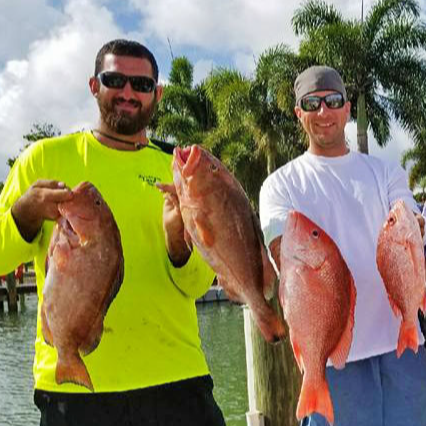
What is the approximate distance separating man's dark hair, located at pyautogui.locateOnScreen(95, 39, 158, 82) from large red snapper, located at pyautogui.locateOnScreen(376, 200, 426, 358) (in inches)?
48.1

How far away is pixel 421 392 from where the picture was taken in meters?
3.45

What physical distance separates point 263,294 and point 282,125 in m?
32.9

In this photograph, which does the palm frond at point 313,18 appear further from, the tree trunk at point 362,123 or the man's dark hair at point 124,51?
the man's dark hair at point 124,51

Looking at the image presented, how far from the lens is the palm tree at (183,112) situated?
4197 centimetres

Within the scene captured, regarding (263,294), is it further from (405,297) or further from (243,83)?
(243,83)

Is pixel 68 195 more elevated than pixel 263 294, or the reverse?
pixel 68 195

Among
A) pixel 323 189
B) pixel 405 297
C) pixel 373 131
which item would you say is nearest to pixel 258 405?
pixel 323 189

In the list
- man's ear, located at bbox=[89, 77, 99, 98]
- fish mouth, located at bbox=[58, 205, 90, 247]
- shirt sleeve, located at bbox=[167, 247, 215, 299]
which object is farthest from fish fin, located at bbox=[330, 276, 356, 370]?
man's ear, located at bbox=[89, 77, 99, 98]

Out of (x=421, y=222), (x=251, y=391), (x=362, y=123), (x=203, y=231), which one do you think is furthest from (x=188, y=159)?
(x=362, y=123)

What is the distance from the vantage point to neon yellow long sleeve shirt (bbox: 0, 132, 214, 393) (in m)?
3.03

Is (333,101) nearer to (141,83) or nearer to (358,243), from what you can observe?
(358,243)

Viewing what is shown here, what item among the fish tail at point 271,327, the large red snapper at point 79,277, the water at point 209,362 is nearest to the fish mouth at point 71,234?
the large red snapper at point 79,277

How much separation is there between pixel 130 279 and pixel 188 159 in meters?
0.87

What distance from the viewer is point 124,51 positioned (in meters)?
3.05
